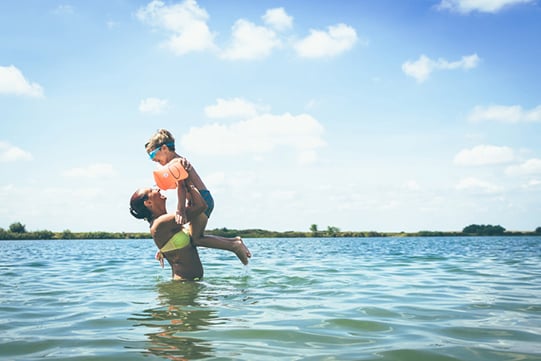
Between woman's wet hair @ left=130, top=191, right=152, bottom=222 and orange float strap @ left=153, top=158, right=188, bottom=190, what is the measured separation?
681mm

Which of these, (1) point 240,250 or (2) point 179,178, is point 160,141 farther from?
(1) point 240,250

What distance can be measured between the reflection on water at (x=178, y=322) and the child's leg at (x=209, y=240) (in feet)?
2.91

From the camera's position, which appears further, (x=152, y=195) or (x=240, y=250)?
(x=240, y=250)

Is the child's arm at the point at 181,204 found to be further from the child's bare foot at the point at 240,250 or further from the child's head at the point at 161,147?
the child's bare foot at the point at 240,250

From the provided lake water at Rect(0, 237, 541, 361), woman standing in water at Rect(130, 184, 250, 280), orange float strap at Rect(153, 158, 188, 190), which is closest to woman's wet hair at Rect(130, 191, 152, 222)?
woman standing in water at Rect(130, 184, 250, 280)

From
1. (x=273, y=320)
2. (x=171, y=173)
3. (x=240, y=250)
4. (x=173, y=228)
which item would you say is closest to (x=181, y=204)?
(x=171, y=173)

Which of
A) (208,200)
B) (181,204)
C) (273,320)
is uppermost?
(208,200)

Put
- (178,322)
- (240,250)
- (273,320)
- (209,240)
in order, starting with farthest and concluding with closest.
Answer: (240,250)
(209,240)
(273,320)
(178,322)

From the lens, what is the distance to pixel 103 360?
4375 mm

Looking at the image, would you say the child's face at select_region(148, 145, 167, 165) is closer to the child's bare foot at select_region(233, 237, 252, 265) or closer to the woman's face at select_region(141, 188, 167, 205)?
the woman's face at select_region(141, 188, 167, 205)

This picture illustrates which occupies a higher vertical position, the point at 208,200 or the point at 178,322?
the point at 208,200

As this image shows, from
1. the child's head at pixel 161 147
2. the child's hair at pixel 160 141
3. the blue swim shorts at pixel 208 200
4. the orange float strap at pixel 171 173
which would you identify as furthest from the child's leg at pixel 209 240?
the child's hair at pixel 160 141

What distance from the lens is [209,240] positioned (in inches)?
359

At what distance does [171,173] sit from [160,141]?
81cm
